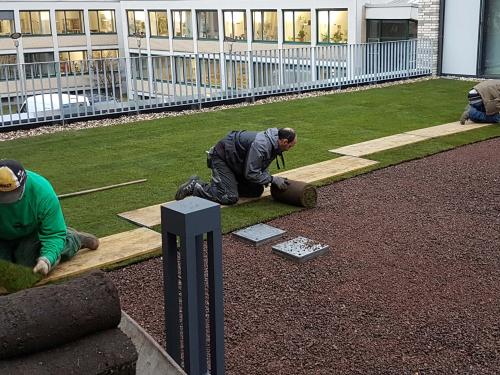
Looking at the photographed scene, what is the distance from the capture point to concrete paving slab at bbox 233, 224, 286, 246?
5996mm

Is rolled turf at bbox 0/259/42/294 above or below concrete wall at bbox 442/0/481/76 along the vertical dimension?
below

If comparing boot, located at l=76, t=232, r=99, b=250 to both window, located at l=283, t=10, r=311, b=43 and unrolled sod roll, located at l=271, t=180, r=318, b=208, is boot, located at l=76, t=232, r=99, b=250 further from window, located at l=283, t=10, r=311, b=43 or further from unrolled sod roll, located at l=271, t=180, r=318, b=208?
window, located at l=283, t=10, r=311, b=43

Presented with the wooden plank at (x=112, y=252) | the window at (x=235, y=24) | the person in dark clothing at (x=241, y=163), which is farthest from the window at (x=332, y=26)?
the wooden plank at (x=112, y=252)

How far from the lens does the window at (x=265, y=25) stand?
3891 cm

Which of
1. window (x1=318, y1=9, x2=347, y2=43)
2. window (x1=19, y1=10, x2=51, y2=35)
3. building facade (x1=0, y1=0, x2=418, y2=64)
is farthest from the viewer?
window (x1=19, y1=10, x2=51, y2=35)

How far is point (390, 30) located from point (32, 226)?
28.5 meters

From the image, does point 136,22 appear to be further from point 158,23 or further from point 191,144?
point 191,144

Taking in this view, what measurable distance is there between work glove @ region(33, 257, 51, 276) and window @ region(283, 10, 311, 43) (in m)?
33.2

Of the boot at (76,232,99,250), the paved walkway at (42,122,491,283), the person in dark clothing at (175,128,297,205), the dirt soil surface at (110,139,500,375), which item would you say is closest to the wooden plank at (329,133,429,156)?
the paved walkway at (42,122,491,283)

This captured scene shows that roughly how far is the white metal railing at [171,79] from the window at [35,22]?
40424mm

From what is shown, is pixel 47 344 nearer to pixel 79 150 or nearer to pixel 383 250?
pixel 383 250

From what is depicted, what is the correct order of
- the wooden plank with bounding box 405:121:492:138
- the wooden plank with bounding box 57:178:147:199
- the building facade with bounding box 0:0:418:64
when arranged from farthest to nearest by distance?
the building facade with bounding box 0:0:418:64
the wooden plank with bounding box 405:121:492:138
the wooden plank with bounding box 57:178:147:199

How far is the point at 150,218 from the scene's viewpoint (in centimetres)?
668

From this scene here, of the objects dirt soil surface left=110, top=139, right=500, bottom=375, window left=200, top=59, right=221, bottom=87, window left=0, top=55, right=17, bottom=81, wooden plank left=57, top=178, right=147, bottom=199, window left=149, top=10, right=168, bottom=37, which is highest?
window left=149, top=10, right=168, bottom=37
